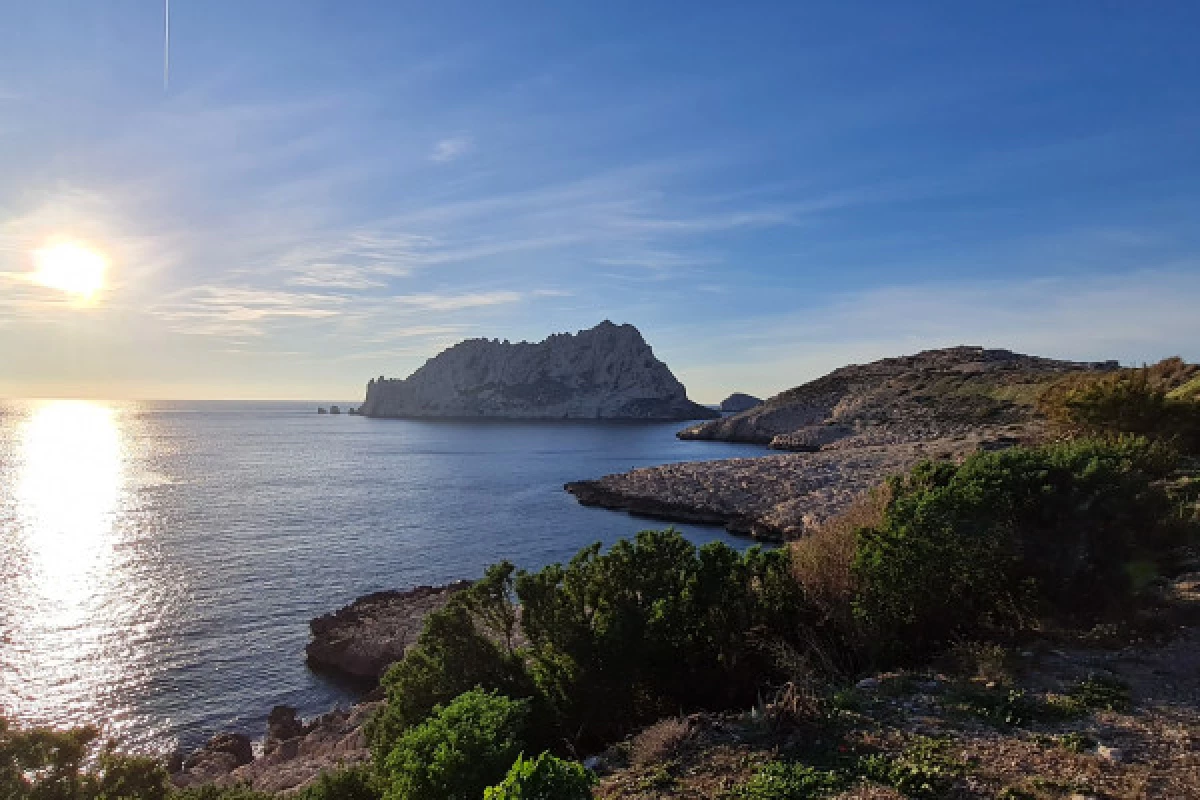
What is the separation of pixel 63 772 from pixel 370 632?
1800cm

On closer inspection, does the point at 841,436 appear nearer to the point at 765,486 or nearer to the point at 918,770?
the point at 765,486

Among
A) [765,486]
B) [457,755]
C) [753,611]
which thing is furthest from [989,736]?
[765,486]

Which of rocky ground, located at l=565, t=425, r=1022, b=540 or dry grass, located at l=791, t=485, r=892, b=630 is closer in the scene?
dry grass, located at l=791, t=485, r=892, b=630

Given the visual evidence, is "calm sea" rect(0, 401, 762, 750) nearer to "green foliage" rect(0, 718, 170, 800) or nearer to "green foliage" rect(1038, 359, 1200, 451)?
"green foliage" rect(0, 718, 170, 800)

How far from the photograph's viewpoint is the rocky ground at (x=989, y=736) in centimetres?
660

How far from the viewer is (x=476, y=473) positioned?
80.6 meters

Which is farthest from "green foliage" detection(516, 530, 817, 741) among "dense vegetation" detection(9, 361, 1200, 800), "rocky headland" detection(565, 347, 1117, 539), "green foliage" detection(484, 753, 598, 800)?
"rocky headland" detection(565, 347, 1117, 539)

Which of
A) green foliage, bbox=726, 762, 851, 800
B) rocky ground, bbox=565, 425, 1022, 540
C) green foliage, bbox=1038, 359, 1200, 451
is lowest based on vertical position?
rocky ground, bbox=565, 425, 1022, 540

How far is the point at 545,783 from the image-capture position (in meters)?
5.30

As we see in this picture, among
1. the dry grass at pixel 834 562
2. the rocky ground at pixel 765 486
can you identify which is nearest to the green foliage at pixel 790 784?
the dry grass at pixel 834 562

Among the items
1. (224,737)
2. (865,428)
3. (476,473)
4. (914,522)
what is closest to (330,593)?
(224,737)

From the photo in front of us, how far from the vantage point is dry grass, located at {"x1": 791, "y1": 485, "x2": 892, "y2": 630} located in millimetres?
11672

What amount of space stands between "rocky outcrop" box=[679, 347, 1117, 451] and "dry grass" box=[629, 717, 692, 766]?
65392 mm

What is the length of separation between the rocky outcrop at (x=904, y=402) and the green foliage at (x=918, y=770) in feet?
214
